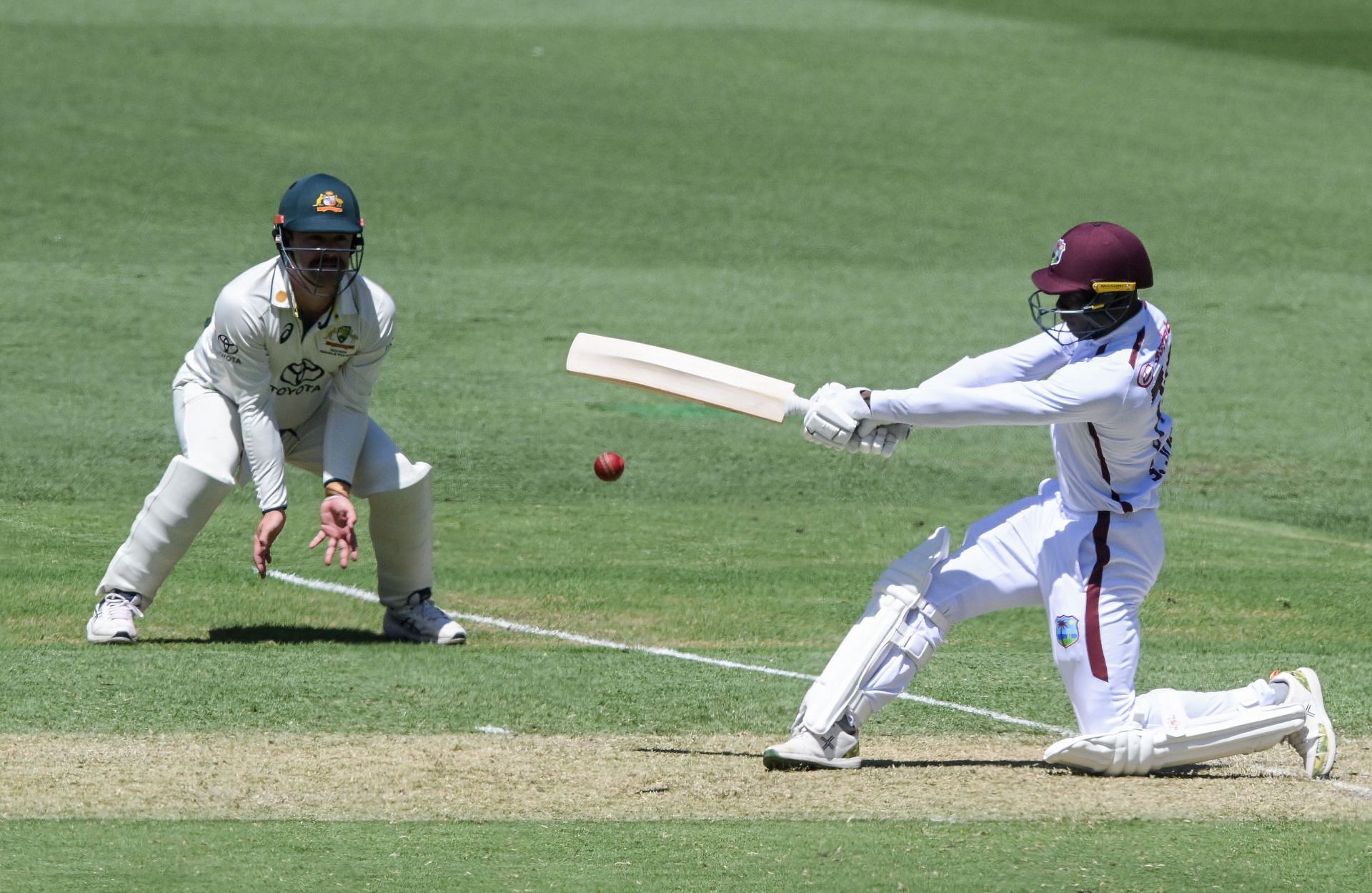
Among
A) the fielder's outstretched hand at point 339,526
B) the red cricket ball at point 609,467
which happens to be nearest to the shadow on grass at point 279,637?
the fielder's outstretched hand at point 339,526

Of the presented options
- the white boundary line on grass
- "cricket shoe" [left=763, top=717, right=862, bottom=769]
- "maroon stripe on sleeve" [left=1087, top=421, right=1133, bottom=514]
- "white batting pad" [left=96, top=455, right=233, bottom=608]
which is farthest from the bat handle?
"white batting pad" [left=96, top=455, right=233, bottom=608]

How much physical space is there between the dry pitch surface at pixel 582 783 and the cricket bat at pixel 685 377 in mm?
1277

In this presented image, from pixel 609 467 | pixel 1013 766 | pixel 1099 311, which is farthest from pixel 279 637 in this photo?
pixel 1099 311

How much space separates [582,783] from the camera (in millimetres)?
6348

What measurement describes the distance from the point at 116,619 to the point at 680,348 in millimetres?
7521

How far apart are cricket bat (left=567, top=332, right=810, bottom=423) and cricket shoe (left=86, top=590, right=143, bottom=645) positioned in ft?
8.22

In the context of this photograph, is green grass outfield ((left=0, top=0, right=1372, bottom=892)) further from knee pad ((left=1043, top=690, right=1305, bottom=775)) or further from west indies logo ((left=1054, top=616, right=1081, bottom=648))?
west indies logo ((left=1054, top=616, right=1081, bottom=648))

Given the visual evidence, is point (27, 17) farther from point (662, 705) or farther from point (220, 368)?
point (662, 705)

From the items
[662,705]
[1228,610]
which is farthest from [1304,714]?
[1228,610]

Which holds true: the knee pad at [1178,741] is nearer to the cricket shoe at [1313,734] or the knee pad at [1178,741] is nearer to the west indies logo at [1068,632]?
the cricket shoe at [1313,734]

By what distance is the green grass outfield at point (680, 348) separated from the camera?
586cm

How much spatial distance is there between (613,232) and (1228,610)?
10669 millimetres

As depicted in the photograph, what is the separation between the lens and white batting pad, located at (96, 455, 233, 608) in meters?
8.17

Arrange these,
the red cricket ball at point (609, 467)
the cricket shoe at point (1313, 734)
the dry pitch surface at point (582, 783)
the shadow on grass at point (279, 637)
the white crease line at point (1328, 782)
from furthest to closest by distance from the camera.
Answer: the shadow on grass at point (279, 637), the red cricket ball at point (609, 467), the cricket shoe at point (1313, 734), the white crease line at point (1328, 782), the dry pitch surface at point (582, 783)
